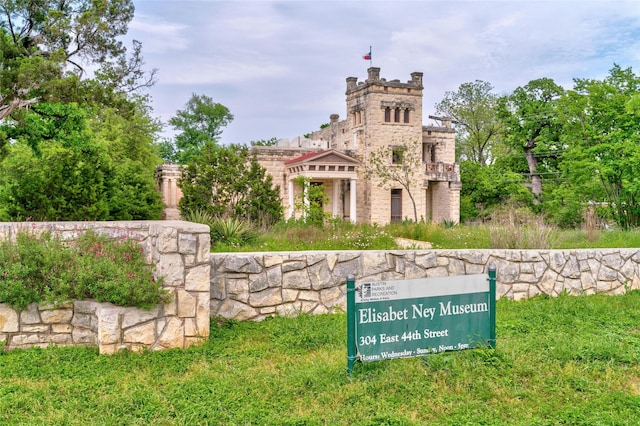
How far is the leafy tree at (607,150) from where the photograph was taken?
17.9m

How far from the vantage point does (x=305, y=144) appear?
39.1 meters

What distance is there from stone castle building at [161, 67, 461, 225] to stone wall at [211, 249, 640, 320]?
22288 millimetres

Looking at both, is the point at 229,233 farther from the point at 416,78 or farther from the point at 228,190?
the point at 416,78

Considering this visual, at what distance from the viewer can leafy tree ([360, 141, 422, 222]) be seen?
1254 inches

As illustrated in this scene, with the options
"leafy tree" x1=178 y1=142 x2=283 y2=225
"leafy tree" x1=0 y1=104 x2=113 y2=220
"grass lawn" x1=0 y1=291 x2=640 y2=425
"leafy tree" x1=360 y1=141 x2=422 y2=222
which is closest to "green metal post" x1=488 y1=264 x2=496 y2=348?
"grass lawn" x1=0 y1=291 x2=640 y2=425

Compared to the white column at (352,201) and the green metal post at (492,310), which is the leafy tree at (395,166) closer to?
the white column at (352,201)

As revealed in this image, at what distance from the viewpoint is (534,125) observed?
36250 mm

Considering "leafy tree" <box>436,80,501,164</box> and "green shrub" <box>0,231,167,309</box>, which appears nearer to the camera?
"green shrub" <box>0,231,167,309</box>

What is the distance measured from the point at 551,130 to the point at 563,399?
34565mm

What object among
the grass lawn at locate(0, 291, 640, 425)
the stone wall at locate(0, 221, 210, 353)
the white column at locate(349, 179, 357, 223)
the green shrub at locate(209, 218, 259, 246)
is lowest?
the grass lawn at locate(0, 291, 640, 425)

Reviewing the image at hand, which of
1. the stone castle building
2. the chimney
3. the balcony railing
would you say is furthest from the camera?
the balcony railing

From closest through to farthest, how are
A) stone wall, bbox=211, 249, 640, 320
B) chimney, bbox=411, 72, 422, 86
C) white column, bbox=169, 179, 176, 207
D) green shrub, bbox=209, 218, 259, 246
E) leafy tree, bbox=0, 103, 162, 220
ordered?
stone wall, bbox=211, 249, 640, 320
green shrub, bbox=209, 218, 259, 246
leafy tree, bbox=0, 103, 162, 220
white column, bbox=169, 179, 176, 207
chimney, bbox=411, 72, 422, 86

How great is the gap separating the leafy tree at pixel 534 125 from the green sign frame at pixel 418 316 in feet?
107

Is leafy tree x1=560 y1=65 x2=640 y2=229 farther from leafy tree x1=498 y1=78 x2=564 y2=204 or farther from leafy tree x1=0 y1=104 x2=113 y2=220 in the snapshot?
leafy tree x1=0 y1=104 x2=113 y2=220
